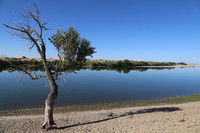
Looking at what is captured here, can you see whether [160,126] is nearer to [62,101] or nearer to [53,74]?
[53,74]

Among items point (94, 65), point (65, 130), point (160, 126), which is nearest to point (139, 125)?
point (160, 126)

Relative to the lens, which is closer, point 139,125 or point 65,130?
point 65,130

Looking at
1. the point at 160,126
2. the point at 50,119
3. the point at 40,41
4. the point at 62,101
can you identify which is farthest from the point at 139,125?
the point at 62,101

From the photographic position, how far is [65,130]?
8227 mm

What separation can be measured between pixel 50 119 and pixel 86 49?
20.4 feet

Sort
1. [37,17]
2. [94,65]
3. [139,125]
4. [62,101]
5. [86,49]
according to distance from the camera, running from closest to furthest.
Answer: [37,17] < [139,125] < [86,49] < [62,101] < [94,65]

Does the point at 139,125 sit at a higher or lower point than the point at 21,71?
lower

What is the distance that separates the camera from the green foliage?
9.92 metres

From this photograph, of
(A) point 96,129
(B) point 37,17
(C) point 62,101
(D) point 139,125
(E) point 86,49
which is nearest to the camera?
(B) point 37,17

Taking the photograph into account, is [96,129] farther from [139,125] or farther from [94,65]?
[94,65]

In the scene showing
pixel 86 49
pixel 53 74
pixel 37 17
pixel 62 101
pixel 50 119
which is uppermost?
pixel 37 17

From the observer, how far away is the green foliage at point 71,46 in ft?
32.6

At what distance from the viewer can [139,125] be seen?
8867 millimetres

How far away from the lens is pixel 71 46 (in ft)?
33.1
